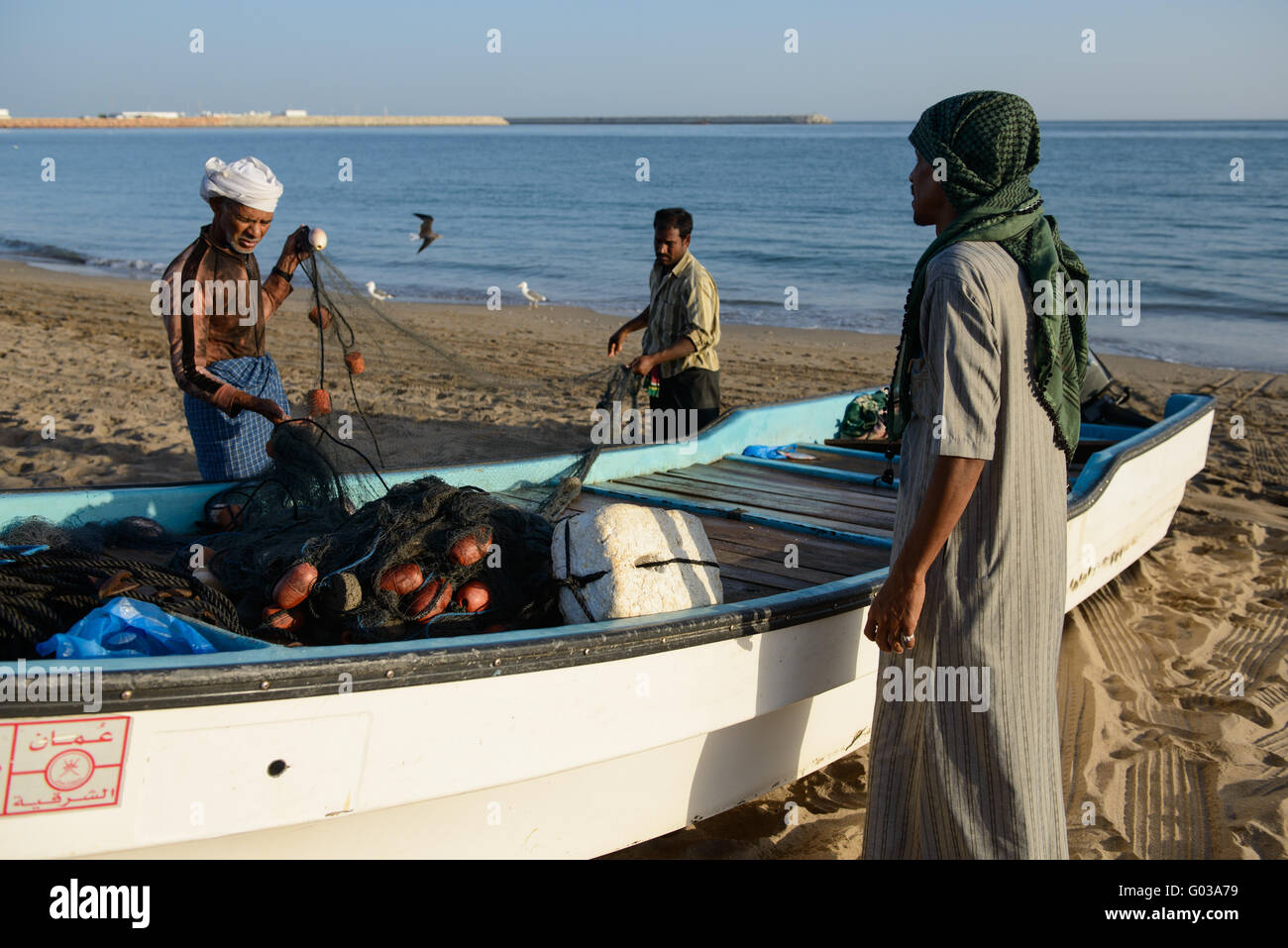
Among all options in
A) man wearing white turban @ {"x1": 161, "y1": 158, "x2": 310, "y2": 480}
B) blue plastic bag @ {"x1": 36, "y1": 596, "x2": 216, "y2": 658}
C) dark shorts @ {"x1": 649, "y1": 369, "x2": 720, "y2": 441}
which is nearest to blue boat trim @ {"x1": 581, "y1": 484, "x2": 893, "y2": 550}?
dark shorts @ {"x1": 649, "y1": 369, "x2": 720, "y2": 441}

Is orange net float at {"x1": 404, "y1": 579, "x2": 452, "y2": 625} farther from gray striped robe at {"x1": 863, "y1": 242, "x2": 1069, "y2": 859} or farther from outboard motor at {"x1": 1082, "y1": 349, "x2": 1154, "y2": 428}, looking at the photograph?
A: outboard motor at {"x1": 1082, "y1": 349, "x2": 1154, "y2": 428}

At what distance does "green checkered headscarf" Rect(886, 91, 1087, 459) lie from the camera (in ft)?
7.86

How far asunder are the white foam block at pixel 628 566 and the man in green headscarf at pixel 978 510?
0.73 meters

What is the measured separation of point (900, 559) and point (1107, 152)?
55582mm

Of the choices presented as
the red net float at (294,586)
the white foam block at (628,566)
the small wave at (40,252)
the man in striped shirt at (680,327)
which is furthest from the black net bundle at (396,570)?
the small wave at (40,252)

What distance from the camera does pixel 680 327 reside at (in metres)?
5.57

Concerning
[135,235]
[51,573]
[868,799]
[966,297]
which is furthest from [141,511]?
[135,235]

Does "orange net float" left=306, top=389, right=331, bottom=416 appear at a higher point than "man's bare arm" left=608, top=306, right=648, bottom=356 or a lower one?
lower

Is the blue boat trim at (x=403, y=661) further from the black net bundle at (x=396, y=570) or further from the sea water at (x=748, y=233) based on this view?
the sea water at (x=748, y=233)

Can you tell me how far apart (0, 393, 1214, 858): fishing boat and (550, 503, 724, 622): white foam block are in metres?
0.11

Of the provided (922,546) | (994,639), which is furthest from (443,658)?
(994,639)

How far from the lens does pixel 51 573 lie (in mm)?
3008

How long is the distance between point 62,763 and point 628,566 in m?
1.53

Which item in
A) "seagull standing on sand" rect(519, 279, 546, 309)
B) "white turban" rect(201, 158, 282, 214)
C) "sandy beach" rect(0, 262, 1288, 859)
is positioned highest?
"white turban" rect(201, 158, 282, 214)
